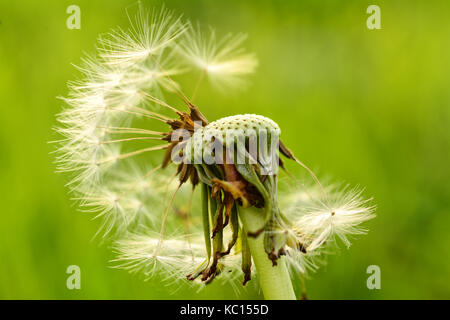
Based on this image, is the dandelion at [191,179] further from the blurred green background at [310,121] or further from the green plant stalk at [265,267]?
the blurred green background at [310,121]

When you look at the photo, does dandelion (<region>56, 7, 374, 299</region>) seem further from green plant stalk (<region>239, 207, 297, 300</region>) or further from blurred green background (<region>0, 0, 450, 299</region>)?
blurred green background (<region>0, 0, 450, 299</region>)

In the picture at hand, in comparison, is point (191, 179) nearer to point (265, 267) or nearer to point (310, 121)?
point (265, 267)

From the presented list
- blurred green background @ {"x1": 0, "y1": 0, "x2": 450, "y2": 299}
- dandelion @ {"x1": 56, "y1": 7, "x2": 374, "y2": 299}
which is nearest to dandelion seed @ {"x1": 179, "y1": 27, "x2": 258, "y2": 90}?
dandelion @ {"x1": 56, "y1": 7, "x2": 374, "y2": 299}

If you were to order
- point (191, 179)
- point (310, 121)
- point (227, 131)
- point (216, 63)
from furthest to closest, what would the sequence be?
1. point (310, 121)
2. point (216, 63)
3. point (191, 179)
4. point (227, 131)

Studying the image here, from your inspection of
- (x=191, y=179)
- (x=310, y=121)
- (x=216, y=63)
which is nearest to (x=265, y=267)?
(x=191, y=179)

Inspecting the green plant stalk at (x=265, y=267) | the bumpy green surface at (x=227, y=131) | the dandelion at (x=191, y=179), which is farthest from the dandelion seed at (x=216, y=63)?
the green plant stalk at (x=265, y=267)
